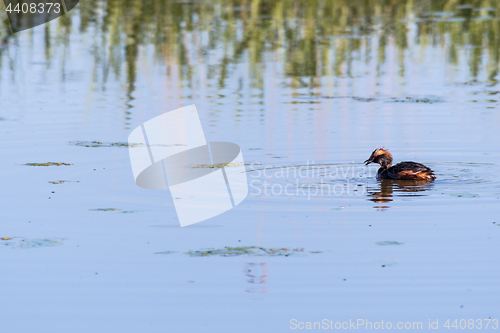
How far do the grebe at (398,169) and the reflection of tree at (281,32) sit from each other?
6265 mm

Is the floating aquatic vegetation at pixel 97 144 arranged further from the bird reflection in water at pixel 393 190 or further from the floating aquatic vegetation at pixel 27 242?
the floating aquatic vegetation at pixel 27 242

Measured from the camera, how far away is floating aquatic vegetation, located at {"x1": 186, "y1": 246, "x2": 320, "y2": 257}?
7211 millimetres

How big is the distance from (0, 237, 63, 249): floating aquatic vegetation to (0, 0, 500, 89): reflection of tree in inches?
366

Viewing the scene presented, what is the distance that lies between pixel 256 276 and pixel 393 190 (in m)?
3.57

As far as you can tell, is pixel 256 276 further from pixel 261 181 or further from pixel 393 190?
pixel 393 190

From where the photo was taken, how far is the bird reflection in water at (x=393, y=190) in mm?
9276

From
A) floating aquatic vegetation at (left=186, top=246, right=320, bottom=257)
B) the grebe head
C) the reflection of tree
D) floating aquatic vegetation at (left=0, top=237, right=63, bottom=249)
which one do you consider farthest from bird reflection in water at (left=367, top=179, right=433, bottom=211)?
the reflection of tree

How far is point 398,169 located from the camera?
1028 centimetres

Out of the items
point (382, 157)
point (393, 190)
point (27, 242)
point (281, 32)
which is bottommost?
point (393, 190)

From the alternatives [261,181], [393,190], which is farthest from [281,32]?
[393,190]

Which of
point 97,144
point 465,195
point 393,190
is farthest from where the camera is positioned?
point 97,144

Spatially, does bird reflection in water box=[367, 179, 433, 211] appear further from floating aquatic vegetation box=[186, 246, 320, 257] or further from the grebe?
floating aquatic vegetation box=[186, 246, 320, 257]

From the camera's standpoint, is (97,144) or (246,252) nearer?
(246,252)

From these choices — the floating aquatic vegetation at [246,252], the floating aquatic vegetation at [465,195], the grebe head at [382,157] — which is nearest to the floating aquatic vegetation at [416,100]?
the grebe head at [382,157]
